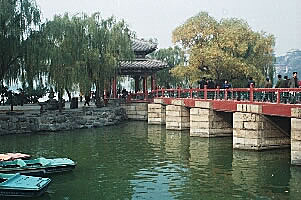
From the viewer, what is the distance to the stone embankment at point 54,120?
81.3ft

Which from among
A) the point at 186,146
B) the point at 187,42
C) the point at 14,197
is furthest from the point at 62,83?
the point at 14,197

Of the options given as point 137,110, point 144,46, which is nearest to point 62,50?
point 137,110

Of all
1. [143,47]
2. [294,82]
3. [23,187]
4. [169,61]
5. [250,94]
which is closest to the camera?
[23,187]

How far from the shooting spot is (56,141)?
2167 centimetres

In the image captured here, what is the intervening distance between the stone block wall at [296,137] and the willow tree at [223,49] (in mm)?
16783

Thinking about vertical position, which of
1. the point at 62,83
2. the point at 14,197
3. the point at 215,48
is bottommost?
the point at 14,197

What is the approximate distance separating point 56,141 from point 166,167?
893 cm

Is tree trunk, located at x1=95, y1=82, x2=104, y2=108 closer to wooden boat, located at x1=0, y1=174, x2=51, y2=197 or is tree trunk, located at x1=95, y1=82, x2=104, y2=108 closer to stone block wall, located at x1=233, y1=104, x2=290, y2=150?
stone block wall, located at x1=233, y1=104, x2=290, y2=150

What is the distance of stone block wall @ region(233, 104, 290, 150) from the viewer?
54.8ft

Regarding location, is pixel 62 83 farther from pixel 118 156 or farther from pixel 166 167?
Result: pixel 166 167

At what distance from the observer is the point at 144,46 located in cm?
3800

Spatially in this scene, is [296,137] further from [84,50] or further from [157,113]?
[84,50]

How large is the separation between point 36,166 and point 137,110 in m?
20.2

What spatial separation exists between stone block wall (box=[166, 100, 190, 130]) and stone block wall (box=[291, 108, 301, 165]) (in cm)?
1175
